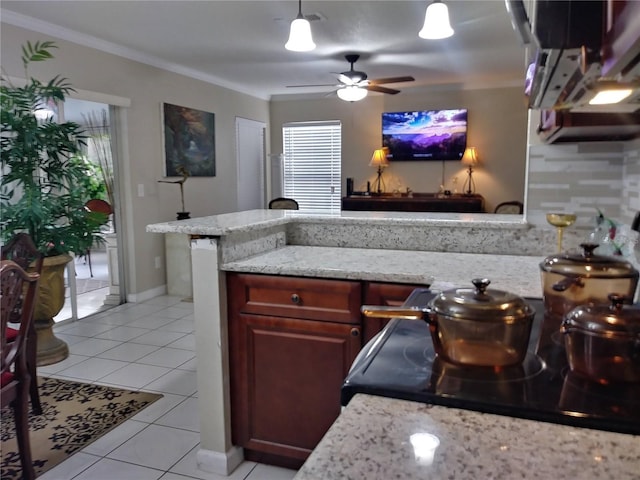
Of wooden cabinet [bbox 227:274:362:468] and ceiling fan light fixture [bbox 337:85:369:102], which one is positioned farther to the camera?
ceiling fan light fixture [bbox 337:85:369:102]

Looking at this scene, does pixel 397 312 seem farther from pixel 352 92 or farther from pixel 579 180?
pixel 352 92

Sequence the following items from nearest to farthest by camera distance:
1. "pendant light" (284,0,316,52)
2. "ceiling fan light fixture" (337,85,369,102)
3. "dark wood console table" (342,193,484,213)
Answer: "pendant light" (284,0,316,52)
"ceiling fan light fixture" (337,85,369,102)
"dark wood console table" (342,193,484,213)

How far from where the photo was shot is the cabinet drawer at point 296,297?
187 centimetres

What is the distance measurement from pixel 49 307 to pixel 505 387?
340 cm

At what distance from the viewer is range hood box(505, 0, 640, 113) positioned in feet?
1.72

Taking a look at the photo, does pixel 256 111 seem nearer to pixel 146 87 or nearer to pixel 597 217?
pixel 146 87

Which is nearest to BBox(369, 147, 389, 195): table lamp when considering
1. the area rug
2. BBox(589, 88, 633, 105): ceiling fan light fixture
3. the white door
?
the white door

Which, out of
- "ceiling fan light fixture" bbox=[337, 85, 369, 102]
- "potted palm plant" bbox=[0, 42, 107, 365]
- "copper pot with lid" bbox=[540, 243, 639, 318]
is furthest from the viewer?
"ceiling fan light fixture" bbox=[337, 85, 369, 102]

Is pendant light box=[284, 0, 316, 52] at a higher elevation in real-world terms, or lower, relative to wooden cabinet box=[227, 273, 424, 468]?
higher

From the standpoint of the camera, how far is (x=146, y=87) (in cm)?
493

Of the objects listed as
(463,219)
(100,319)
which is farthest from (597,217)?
(100,319)

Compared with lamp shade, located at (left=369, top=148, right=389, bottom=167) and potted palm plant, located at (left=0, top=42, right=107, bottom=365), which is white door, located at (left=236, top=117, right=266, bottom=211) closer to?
lamp shade, located at (left=369, top=148, right=389, bottom=167)

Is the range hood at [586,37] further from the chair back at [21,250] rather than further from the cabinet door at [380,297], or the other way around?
the chair back at [21,250]

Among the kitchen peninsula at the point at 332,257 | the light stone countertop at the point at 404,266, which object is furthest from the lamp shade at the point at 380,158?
the light stone countertop at the point at 404,266
